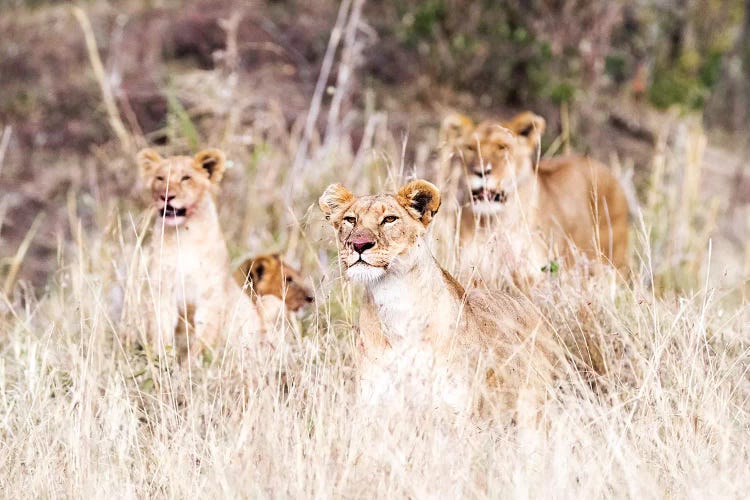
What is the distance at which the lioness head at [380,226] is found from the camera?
411cm

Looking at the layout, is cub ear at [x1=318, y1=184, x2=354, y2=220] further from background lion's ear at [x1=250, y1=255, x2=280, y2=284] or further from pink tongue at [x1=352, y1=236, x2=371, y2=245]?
background lion's ear at [x1=250, y1=255, x2=280, y2=284]

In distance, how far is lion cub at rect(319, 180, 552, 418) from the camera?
4121 mm

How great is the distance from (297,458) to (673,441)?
1167mm

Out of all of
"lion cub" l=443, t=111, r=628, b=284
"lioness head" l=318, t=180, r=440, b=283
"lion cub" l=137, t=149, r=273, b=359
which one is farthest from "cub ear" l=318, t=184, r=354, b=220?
"lion cub" l=137, t=149, r=273, b=359

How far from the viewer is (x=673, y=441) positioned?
4039 mm

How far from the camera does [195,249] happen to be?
581 centimetres

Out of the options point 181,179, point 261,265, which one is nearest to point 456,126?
point 261,265

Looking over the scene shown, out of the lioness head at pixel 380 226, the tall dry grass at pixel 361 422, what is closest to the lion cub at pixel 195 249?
the tall dry grass at pixel 361 422

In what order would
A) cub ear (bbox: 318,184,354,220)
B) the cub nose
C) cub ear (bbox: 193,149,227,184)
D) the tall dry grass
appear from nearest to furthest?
1. the tall dry grass
2. the cub nose
3. cub ear (bbox: 318,184,354,220)
4. cub ear (bbox: 193,149,227,184)

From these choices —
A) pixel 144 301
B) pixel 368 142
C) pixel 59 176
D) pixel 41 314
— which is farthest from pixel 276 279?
pixel 59 176

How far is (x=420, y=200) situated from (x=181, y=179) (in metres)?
1.77

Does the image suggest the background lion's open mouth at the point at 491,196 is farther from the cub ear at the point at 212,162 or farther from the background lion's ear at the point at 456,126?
the cub ear at the point at 212,162

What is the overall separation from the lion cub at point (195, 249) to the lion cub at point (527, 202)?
3.59ft

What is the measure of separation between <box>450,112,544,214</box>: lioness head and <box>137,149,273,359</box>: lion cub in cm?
114
